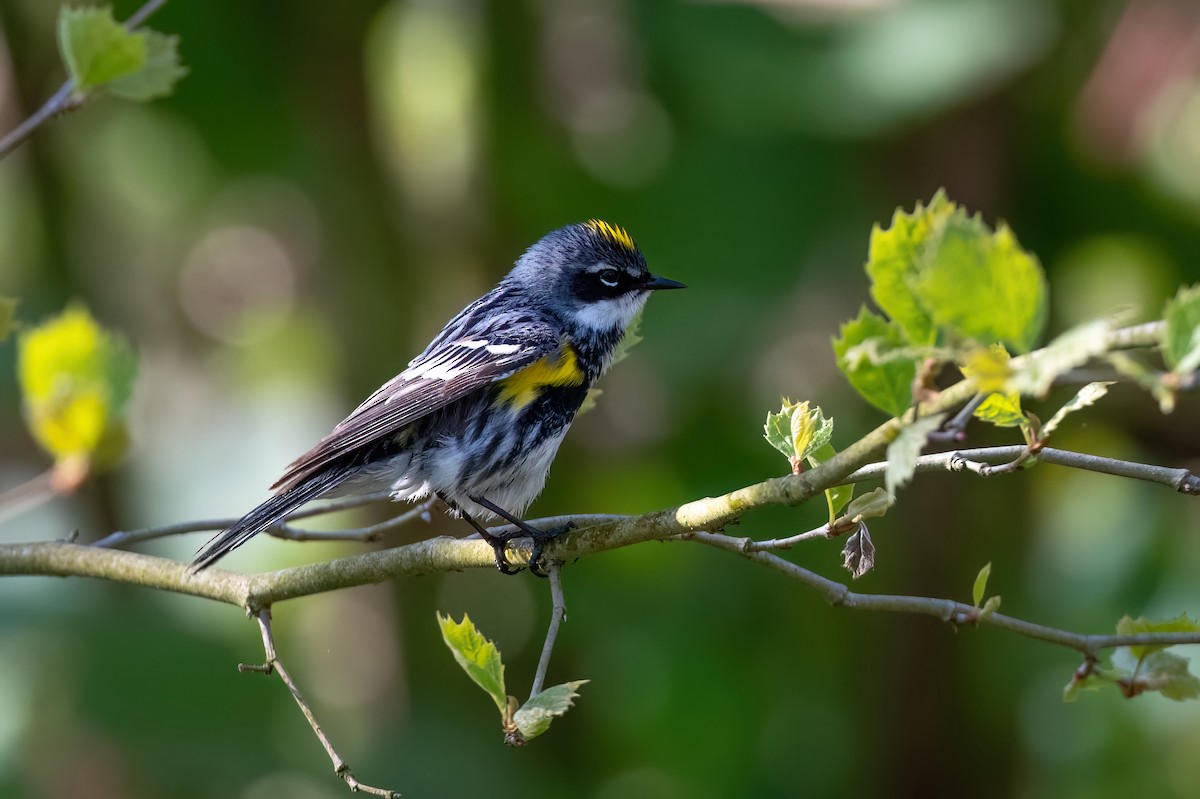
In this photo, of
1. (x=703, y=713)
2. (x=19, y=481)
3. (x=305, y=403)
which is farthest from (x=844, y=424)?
(x=19, y=481)

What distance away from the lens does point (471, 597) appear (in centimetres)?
489

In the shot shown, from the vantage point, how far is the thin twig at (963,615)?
1537 mm

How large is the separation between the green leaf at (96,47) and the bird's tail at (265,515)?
83 cm

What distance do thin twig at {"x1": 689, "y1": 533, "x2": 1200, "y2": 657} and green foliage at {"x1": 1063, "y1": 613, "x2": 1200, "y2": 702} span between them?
0.08 ft

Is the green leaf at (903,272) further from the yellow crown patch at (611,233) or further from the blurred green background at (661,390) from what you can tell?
the blurred green background at (661,390)

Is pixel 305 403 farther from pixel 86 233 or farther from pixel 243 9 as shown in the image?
pixel 243 9

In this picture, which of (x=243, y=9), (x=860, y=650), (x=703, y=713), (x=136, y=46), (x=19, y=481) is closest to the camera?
(x=136, y=46)

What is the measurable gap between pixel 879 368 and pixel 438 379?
188 centimetres

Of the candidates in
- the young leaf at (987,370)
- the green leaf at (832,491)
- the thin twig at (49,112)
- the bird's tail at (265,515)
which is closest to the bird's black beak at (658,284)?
the bird's tail at (265,515)

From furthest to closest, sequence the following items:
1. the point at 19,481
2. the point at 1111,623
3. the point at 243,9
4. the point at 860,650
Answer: the point at 19,481 → the point at 243,9 → the point at 860,650 → the point at 1111,623

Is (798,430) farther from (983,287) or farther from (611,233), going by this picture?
(611,233)

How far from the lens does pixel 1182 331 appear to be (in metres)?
1.17

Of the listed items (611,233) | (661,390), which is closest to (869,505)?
(611,233)

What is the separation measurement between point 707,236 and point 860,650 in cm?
163
